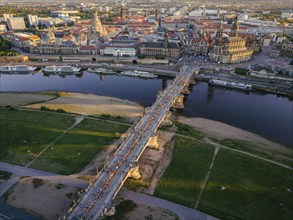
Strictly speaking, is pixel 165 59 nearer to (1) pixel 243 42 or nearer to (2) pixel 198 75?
(2) pixel 198 75

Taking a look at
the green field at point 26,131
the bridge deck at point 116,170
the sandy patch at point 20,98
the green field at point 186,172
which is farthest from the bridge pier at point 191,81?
the sandy patch at point 20,98

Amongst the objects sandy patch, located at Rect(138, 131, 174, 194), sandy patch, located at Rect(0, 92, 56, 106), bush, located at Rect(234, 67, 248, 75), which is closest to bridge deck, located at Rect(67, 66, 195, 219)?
sandy patch, located at Rect(138, 131, 174, 194)

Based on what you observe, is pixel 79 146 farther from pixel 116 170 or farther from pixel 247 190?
pixel 247 190

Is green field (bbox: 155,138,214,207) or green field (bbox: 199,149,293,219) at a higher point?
green field (bbox: 155,138,214,207)

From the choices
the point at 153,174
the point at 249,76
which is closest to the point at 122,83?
the point at 249,76

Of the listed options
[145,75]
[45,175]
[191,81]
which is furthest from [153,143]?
[145,75]

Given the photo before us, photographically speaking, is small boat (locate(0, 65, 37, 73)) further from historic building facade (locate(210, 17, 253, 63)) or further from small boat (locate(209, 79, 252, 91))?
historic building facade (locate(210, 17, 253, 63))
